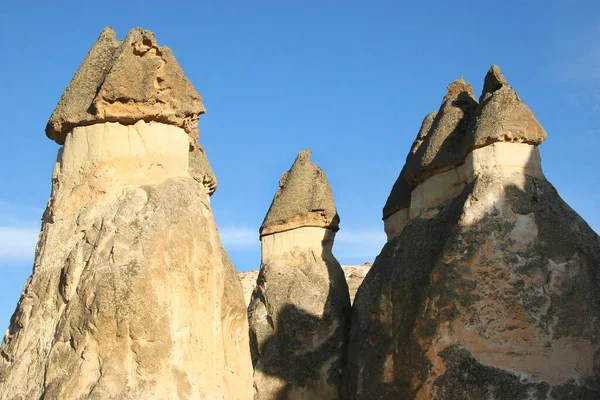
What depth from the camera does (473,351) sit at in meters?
9.50

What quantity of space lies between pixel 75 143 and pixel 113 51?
1.07 m

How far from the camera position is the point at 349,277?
28219 mm

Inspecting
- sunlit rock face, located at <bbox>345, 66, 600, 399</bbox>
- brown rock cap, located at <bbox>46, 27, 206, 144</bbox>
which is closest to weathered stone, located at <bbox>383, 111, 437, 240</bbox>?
sunlit rock face, located at <bbox>345, 66, 600, 399</bbox>

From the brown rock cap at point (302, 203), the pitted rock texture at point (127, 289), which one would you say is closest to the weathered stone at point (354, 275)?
the brown rock cap at point (302, 203)

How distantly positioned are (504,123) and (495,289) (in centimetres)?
196

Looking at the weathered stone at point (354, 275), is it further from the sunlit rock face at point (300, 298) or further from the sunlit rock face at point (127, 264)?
the sunlit rock face at point (127, 264)

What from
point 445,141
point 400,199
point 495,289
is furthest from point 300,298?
point 495,289

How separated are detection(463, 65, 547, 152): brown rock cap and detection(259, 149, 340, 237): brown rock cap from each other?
383 cm

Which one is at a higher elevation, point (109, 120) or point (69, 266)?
point (109, 120)

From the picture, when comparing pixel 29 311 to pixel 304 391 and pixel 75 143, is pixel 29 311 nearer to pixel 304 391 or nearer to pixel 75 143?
pixel 75 143

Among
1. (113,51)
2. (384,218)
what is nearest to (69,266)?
(113,51)

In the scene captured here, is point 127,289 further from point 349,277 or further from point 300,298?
point 349,277

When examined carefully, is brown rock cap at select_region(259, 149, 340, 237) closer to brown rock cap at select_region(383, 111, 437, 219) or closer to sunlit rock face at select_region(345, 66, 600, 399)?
brown rock cap at select_region(383, 111, 437, 219)

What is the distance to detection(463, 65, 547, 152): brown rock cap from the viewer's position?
1037cm
